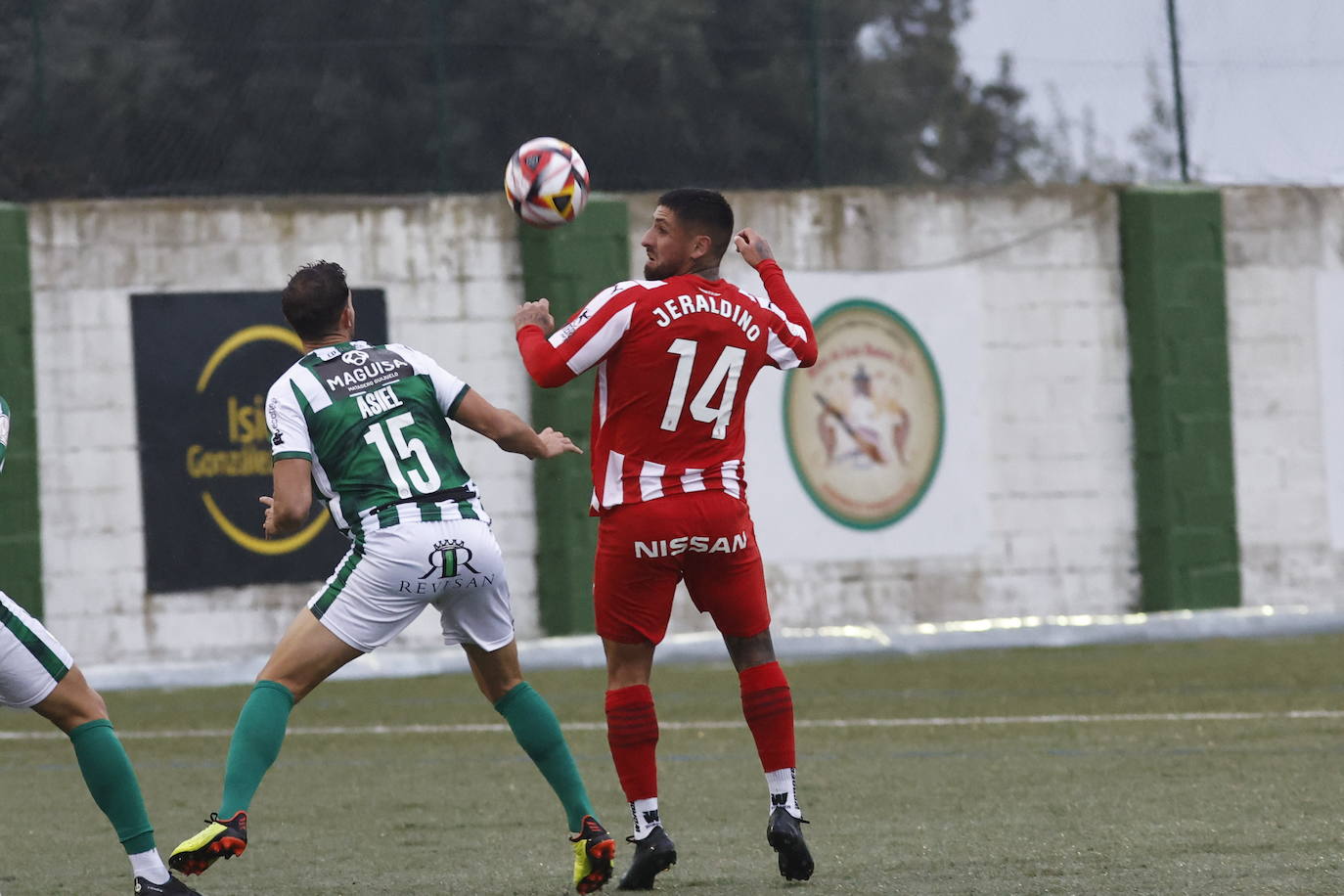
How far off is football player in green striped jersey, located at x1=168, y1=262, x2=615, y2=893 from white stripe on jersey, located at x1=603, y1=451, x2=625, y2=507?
0.19m

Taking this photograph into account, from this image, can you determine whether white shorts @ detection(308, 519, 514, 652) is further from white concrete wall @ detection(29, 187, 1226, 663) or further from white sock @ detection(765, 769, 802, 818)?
white concrete wall @ detection(29, 187, 1226, 663)

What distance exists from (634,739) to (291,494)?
4.25 ft

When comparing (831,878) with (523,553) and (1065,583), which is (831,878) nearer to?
(523,553)

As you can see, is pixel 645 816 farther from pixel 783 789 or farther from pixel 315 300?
pixel 315 300

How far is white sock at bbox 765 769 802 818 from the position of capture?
20.4 ft

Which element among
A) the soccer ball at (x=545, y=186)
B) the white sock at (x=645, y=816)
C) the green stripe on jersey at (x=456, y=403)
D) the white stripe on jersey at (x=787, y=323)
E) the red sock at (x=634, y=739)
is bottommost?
the white sock at (x=645, y=816)

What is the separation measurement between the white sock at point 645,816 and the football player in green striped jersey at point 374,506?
0.18 meters

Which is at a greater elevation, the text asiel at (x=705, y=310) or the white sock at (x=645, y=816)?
the text asiel at (x=705, y=310)

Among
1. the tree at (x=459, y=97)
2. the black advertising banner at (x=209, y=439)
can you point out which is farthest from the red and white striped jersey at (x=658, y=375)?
the tree at (x=459, y=97)

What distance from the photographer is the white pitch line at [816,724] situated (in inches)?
418

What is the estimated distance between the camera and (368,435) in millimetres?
5980

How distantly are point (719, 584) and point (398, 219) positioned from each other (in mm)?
9921

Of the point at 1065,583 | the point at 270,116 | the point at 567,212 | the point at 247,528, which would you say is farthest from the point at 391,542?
the point at 1065,583

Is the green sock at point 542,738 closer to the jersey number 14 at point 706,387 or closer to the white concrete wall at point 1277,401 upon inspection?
the jersey number 14 at point 706,387
